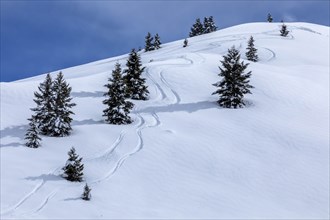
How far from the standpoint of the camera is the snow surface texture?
14234 millimetres

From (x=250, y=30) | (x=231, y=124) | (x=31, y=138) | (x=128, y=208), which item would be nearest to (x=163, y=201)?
(x=128, y=208)

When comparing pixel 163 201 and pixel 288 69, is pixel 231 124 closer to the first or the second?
pixel 163 201

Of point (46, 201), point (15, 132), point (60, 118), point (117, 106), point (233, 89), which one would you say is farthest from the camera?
point (233, 89)

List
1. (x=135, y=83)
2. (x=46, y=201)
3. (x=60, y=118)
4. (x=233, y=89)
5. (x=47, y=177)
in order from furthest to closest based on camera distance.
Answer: (x=135, y=83)
(x=233, y=89)
(x=60, y=118)
(x=47, y=177)
(x=46, y=201)

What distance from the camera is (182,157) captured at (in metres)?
18.9

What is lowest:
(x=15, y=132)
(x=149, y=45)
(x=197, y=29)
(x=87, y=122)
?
(x=15, y=132)

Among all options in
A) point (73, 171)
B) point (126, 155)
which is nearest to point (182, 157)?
point (126, 155)

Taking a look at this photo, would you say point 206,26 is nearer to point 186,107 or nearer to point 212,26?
point 212,26

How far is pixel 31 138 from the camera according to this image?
737 inches

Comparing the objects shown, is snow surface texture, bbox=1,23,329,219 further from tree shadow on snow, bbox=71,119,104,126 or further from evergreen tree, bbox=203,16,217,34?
evergreen tree, bbox=203,16,217,34

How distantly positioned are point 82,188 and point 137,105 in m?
13.1

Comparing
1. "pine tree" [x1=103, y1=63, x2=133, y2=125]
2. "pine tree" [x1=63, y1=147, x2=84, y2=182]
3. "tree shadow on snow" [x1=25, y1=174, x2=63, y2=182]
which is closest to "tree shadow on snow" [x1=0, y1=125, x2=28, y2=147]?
"tree shadow on snow" [x1=25, y1=174, x2=63, y2=182]

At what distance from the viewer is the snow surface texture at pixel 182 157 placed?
14.2 meters

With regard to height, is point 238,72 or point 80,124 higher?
point 238,72
